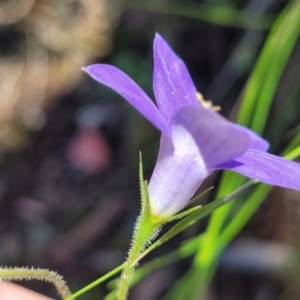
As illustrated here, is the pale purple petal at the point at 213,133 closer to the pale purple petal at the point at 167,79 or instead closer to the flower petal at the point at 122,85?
the flower petal at the point at 122,85

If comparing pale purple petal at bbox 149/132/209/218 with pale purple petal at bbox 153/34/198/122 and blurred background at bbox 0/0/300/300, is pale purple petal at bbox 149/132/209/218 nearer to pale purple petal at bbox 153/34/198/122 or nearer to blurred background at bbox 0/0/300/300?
pale purple petal at bbox 153/34/198/122

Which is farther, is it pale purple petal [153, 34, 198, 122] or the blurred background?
the blurred background

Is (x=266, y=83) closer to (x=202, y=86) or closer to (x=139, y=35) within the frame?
(x=202, y=86)

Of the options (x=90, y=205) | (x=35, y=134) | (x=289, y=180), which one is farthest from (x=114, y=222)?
(x=289, y=180)

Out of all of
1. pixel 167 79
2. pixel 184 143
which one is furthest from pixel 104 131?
pixel 184 143

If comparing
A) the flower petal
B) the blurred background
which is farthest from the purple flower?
the blurred background

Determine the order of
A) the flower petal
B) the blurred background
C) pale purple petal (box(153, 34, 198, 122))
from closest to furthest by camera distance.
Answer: the flower petal → pale purple petal (box(153, 34, 198, 122)) → the blurred background
